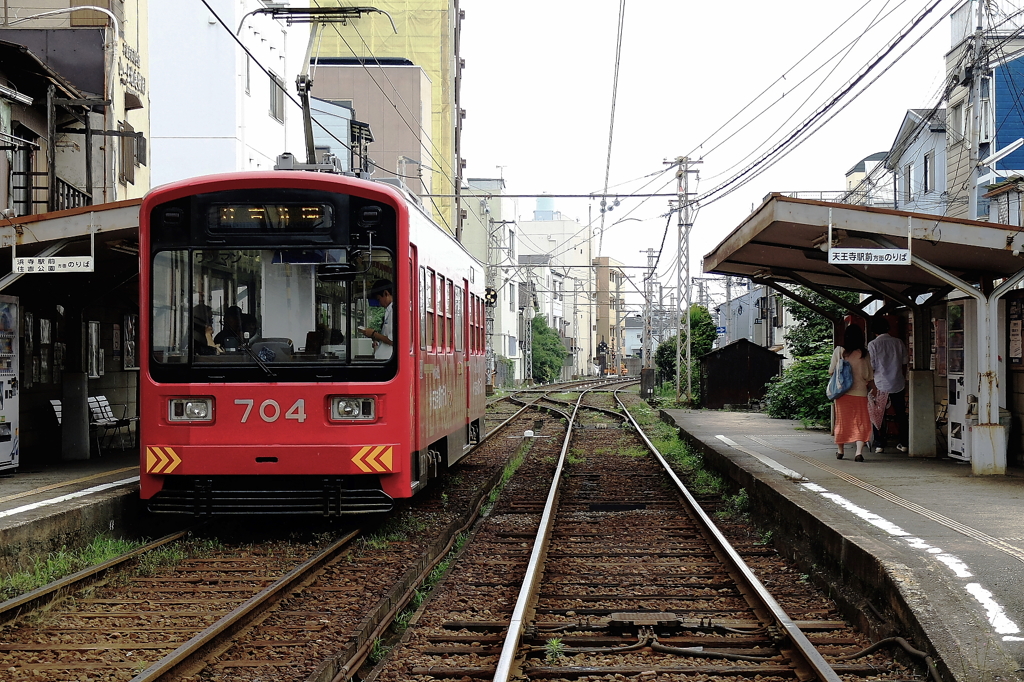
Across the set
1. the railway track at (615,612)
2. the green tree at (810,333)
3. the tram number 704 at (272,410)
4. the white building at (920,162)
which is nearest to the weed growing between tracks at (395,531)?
the railway track at (615,612)

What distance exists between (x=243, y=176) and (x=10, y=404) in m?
4.39

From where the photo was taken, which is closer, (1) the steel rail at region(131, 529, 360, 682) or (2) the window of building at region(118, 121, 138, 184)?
(1) the steel rail at region(131, 529, 360, 682)

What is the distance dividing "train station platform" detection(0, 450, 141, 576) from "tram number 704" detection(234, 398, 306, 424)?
1.55 m

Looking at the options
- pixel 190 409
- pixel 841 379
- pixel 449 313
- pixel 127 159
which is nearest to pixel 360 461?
pixel 190 409

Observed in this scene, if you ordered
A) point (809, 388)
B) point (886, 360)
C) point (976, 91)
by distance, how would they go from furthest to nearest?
point (809, 388) → point (976, 91) → point (886, 360)

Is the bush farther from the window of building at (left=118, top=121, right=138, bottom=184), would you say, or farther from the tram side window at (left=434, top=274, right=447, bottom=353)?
the window of building at (left=118, top=121, right=138, bottom=184)

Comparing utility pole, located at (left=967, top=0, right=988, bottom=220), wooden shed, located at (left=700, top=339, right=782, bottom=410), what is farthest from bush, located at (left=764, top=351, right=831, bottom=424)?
wooden shed, located at (left=700, top=339, right=782, bottom=410)

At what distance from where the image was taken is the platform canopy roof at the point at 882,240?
9773 mm

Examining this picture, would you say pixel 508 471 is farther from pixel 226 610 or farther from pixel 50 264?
pixel 226 610

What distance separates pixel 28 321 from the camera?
496 inches

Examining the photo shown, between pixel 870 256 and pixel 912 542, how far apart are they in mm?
3798

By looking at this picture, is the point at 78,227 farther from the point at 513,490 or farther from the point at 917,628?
the point at 917,628

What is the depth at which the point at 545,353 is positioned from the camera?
6781 centimetres

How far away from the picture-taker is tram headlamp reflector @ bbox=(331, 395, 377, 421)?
8461mm
